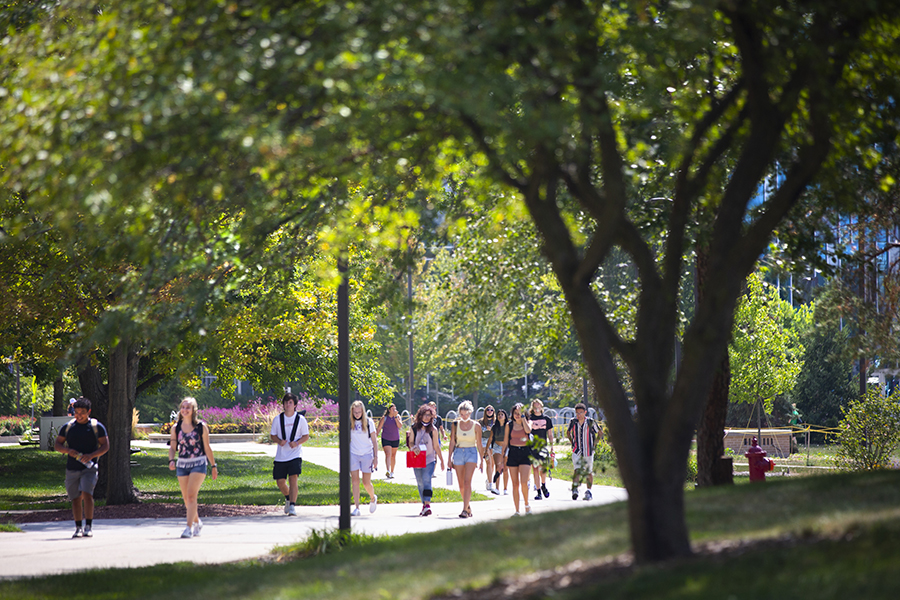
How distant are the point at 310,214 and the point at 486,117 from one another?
165 inches

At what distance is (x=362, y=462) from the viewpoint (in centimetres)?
1478

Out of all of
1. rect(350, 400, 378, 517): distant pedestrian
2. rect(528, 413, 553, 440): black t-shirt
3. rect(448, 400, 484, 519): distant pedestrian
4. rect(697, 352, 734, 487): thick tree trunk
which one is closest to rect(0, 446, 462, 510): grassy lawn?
rect(350, 400, 378, 517): distant pedestrian

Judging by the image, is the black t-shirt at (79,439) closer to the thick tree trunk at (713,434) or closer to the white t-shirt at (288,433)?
the white t-shirt at (288,433)

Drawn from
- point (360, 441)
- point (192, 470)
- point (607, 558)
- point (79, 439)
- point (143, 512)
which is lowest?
point (143, 512)

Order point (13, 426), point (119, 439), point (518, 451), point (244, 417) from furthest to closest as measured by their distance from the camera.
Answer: point (244, 417), point (13, 426), point (119, 439), point (518, 451)

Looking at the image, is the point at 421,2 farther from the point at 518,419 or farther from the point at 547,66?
the point at 518,419

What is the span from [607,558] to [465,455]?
7.90m

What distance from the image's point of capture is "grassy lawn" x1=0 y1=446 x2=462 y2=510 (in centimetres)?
1711

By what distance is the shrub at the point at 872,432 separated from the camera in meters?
17.5

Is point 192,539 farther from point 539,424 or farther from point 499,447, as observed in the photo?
point 499,447

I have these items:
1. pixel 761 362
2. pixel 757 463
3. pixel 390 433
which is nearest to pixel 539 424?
pixel 757 463

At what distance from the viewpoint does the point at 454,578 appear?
6.21 m

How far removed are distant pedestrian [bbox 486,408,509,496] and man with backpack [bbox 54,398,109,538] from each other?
5685 millimetres

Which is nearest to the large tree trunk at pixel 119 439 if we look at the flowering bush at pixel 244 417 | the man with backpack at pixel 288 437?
the man with backpack at pixel 288 437
